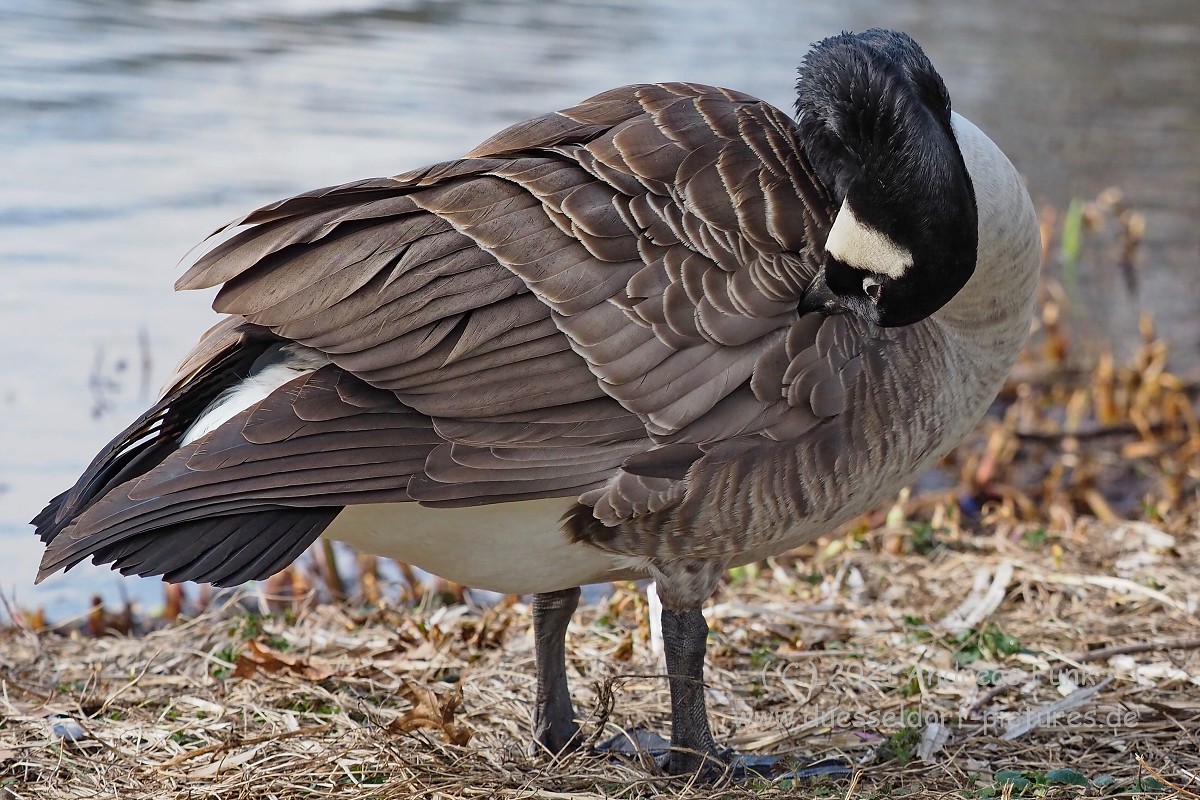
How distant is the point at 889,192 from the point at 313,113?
8.12m

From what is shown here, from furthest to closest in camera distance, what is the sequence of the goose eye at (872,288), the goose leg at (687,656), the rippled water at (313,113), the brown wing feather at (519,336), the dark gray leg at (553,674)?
the rippled water at (313,113), the dark gray leg at (553,674), the goose leg at (687,656), the goose eye at (872,288), the brown wing feather at (519,336)

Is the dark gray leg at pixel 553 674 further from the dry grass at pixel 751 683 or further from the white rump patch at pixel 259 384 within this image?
the white rump patch at pixel 259 384

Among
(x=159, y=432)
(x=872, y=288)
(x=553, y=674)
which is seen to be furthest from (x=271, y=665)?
(x=872, y=288)

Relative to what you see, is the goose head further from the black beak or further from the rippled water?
the rippled water

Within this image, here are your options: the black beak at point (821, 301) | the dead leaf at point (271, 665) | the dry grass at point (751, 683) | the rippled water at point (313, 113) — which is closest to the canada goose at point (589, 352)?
the black beak at point (821, 301)

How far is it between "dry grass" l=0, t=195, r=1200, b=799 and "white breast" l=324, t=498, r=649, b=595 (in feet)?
0.98

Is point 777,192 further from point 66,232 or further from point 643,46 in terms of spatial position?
point 643,46

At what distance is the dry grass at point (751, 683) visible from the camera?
3.32 metres

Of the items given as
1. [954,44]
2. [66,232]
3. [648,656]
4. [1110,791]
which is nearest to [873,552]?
[648,656]

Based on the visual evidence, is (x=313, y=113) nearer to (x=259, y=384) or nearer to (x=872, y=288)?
(x=259, y=384)

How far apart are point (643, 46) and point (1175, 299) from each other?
6390 mm

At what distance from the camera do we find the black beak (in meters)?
3.10

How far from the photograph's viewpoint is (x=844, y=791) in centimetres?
330

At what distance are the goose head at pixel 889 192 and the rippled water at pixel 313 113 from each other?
11.8ft
